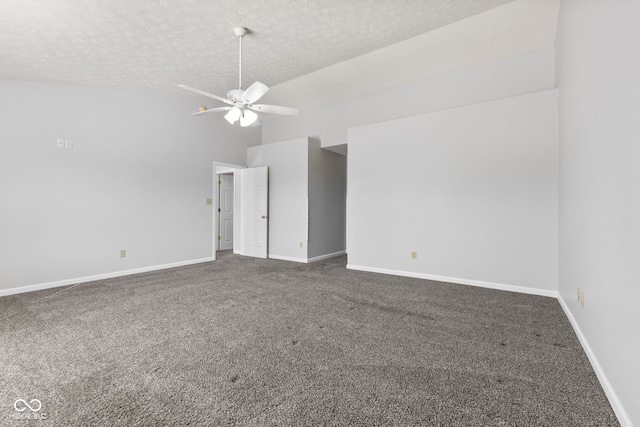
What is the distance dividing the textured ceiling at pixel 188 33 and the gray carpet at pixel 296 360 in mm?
2883

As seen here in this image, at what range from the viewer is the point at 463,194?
413 centimetres

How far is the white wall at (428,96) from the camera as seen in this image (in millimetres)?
4031

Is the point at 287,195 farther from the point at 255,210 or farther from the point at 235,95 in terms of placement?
the point at 235,95

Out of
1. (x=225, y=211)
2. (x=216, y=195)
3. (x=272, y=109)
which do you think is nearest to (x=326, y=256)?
(x=216, y=195)

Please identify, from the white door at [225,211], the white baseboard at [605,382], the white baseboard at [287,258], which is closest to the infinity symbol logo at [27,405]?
the white baseboard at [605,382]

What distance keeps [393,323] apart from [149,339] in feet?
6.97

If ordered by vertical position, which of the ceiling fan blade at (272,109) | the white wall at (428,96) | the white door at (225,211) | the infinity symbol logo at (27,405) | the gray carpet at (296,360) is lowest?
the infinity symbol logo at (27,405)

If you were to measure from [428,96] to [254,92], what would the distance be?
3.08 m

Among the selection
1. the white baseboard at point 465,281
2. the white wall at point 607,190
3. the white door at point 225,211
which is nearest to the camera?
the white wall at point 607,190

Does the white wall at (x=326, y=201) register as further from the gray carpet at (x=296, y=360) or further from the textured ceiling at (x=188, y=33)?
the gray carpet at (x=296, y=360)

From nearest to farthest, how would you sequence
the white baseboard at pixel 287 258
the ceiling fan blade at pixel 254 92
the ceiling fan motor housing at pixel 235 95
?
the ceiling fan blade at pixel 254 92 → the ceiling fan motor housing at pixel 235 95 → the white baseboard at pixel 287 258

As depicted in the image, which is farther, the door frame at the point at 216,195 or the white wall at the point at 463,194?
the door frame at the point at 216,195

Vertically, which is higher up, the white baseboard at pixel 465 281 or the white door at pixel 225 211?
the white door at pixel 225 211

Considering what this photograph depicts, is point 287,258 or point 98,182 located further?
point 287,258
